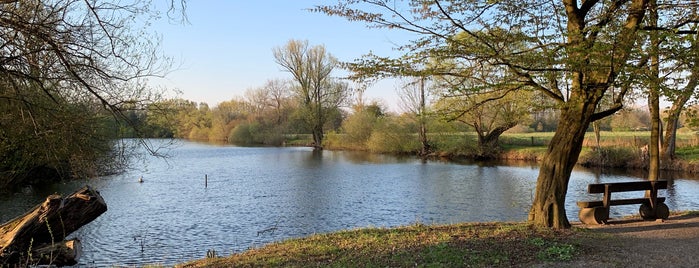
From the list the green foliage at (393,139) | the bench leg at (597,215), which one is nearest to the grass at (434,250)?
the bench leg at (597,215)

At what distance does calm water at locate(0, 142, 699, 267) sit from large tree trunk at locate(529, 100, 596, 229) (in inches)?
211

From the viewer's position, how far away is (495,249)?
21.3 feet

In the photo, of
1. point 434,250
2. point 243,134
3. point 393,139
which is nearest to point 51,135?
point 434,250

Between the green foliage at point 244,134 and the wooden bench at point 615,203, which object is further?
the green foliage at point 244,134

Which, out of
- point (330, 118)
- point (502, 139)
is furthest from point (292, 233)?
point (330, 118)

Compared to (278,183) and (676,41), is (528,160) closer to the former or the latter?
(278,183)

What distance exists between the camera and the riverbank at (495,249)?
601 centimetres

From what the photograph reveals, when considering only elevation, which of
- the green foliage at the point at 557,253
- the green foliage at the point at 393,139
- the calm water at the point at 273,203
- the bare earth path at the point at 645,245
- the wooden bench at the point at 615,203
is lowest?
the calm water at the point at 273,203

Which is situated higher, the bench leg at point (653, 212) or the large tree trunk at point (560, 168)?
the large tree trunk at point (560, 168)

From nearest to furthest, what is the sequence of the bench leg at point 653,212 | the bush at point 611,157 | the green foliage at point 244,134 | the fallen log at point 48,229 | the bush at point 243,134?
1. the fallen log at point 48,229
2. the bench leg at point 653,212
3. the bush at point 611,157
4. the green foliage at point 244,134
5. the bush at point 243,134

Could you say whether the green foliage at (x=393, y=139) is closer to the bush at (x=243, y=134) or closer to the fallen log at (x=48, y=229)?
the bush at (x=243, y=134)

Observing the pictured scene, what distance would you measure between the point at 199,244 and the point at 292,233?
2.42 metres

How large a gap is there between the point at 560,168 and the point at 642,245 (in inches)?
72.8

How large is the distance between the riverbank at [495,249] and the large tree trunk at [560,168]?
0.39 metres
